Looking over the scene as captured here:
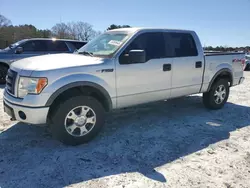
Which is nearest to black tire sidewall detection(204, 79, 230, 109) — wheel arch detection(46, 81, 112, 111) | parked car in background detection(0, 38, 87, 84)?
wheel arch detection(46, 81, 112, 111)

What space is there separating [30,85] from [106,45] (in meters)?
1.63

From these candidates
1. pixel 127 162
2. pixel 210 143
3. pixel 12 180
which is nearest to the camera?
pixel 12 180

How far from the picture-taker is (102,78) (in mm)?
3805

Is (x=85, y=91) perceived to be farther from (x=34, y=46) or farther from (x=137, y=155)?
(x=34, y=46)

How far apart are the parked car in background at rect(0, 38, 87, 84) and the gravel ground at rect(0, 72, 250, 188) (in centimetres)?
439

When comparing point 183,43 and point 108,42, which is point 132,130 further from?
point 183,43

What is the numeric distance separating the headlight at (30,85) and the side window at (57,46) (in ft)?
20.9

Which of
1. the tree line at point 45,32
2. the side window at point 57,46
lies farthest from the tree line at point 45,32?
the side window at point 57,46

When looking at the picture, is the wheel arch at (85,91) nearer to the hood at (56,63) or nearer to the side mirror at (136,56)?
the hood at (56,63)

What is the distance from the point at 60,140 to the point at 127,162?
3.62 ft

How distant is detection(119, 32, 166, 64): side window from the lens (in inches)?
167

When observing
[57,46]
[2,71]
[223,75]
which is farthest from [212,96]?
[2,71]

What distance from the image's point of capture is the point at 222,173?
3041 mm

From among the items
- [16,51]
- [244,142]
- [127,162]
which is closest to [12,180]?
[127,162]
